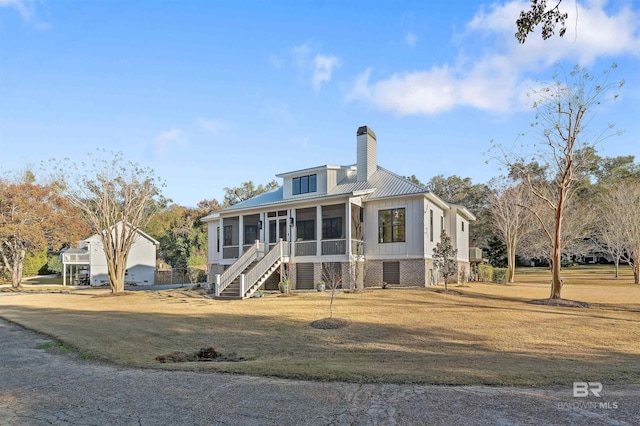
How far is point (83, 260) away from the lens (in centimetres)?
4372

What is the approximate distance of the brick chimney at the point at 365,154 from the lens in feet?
81.0

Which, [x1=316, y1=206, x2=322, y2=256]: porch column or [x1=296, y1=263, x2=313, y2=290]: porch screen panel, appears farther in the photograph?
[x1=296, y1=263, x2=313, y2=290]: porch screen panel

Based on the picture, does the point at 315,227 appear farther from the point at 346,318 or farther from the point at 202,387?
the point at 202,387

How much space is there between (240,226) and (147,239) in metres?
24.6

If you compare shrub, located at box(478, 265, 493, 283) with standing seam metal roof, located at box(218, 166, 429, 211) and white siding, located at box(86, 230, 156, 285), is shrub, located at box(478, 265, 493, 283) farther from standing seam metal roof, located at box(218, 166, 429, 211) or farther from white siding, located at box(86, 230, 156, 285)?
white siding, located at box(86, 230, 156, 285)

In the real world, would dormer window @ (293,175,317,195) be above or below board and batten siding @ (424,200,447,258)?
above

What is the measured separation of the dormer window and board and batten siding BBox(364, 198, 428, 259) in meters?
3.90

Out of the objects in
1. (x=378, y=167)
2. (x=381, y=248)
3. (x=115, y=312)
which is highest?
(x=378, y=167)

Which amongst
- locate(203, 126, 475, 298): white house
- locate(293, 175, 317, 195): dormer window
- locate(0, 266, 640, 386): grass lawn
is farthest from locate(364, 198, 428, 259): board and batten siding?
locate(293, 175, 317, 195): dormer window

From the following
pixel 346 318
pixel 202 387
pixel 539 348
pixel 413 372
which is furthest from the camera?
pixel 346 318

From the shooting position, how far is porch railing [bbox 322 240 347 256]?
71.8 ft

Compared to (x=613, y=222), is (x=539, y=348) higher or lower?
lower

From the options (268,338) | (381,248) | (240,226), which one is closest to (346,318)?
(268,338)

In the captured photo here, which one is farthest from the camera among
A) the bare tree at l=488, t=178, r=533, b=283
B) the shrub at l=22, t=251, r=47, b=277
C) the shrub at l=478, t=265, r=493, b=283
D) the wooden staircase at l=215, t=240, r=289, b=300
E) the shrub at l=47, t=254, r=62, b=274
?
the shrub at l=47, t=254, r=62, b=274
